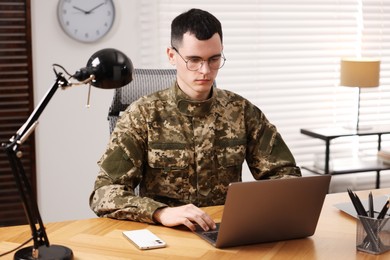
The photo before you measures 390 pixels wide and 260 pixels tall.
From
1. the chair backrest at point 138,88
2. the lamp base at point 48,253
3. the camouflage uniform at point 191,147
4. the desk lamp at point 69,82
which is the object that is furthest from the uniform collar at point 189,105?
the lamp base at point 48,253

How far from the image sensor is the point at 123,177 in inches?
88.0

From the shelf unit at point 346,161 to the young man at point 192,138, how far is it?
216cm

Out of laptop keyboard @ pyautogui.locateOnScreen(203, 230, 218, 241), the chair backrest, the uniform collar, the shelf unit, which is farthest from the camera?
the shelf unit

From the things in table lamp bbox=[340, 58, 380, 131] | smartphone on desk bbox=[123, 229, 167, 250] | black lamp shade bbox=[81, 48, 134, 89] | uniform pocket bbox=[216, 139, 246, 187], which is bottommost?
smartphone on desk bbox=[123, 229, 167, 250]

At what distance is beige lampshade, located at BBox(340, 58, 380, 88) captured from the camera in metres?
4.66

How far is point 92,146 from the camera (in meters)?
4.43

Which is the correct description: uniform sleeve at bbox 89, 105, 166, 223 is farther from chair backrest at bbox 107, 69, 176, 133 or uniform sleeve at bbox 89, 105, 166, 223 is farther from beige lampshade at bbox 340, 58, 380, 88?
beige lampshade at bbox 340, 58, 380, 88

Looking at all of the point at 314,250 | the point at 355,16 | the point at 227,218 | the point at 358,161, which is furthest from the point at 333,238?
the point at 355,16

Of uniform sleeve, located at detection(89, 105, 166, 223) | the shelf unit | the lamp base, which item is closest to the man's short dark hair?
uniform sleeve, located at detection(89, 105, 166, 223)

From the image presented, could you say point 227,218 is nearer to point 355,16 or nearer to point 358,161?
point 358,161

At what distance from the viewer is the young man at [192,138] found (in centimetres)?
229

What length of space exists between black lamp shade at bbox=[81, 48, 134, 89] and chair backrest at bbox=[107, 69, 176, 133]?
0.95m

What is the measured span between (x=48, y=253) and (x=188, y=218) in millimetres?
436

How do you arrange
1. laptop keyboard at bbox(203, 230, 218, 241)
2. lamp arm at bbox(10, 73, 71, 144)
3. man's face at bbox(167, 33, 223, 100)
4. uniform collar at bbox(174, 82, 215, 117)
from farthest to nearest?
uniform collar at bbox(174, 82, 215, 117) → man's face at bbox(167, 33, 223, 100) → laptop keyboard at bbox(203, 230, 218, 241) → lamp arm at bbox(10, 73, 71, 144)
